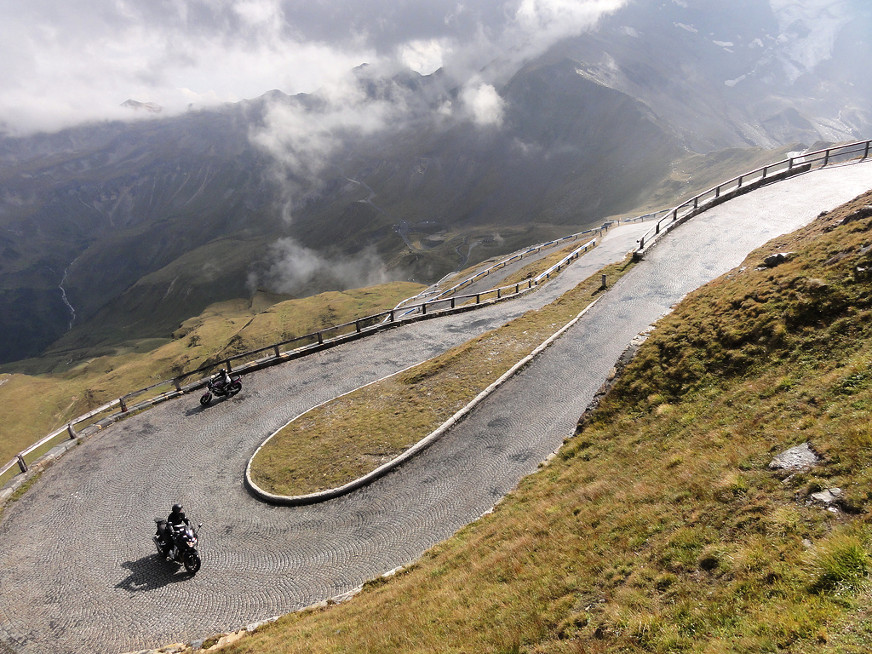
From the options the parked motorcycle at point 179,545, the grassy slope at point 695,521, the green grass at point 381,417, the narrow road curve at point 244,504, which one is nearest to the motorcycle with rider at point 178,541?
the parked motorcycle at point 179,545

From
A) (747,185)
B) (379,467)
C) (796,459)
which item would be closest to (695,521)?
(796,459)

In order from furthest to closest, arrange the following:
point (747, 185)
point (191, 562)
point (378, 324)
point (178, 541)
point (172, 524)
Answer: point (747, 185)
point (378, 324)
point (172, 524)
point (191, 562)
point (178, 541)

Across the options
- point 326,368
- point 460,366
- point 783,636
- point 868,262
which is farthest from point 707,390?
point 326,368

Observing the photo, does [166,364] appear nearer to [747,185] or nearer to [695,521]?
[747,185]

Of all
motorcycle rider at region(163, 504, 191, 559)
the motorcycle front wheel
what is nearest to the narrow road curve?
the motorcycle front wheel

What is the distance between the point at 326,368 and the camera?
28000 millimetres

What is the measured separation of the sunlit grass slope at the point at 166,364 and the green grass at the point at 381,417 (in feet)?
373

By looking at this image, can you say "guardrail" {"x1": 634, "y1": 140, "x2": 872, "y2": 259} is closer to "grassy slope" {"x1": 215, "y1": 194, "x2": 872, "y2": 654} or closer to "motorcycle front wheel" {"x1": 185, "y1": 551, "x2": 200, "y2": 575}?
"grassy slope" {"x1": 215, "y1": 194, "x2": 872, "y2": 654}

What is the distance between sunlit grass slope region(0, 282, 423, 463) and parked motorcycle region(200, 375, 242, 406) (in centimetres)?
11055

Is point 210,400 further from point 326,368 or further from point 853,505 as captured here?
point 853,505

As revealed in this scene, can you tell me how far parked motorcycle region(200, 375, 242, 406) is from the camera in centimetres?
2477

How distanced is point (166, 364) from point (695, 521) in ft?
675

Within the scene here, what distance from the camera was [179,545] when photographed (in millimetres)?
13938

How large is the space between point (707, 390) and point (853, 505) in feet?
19.5
